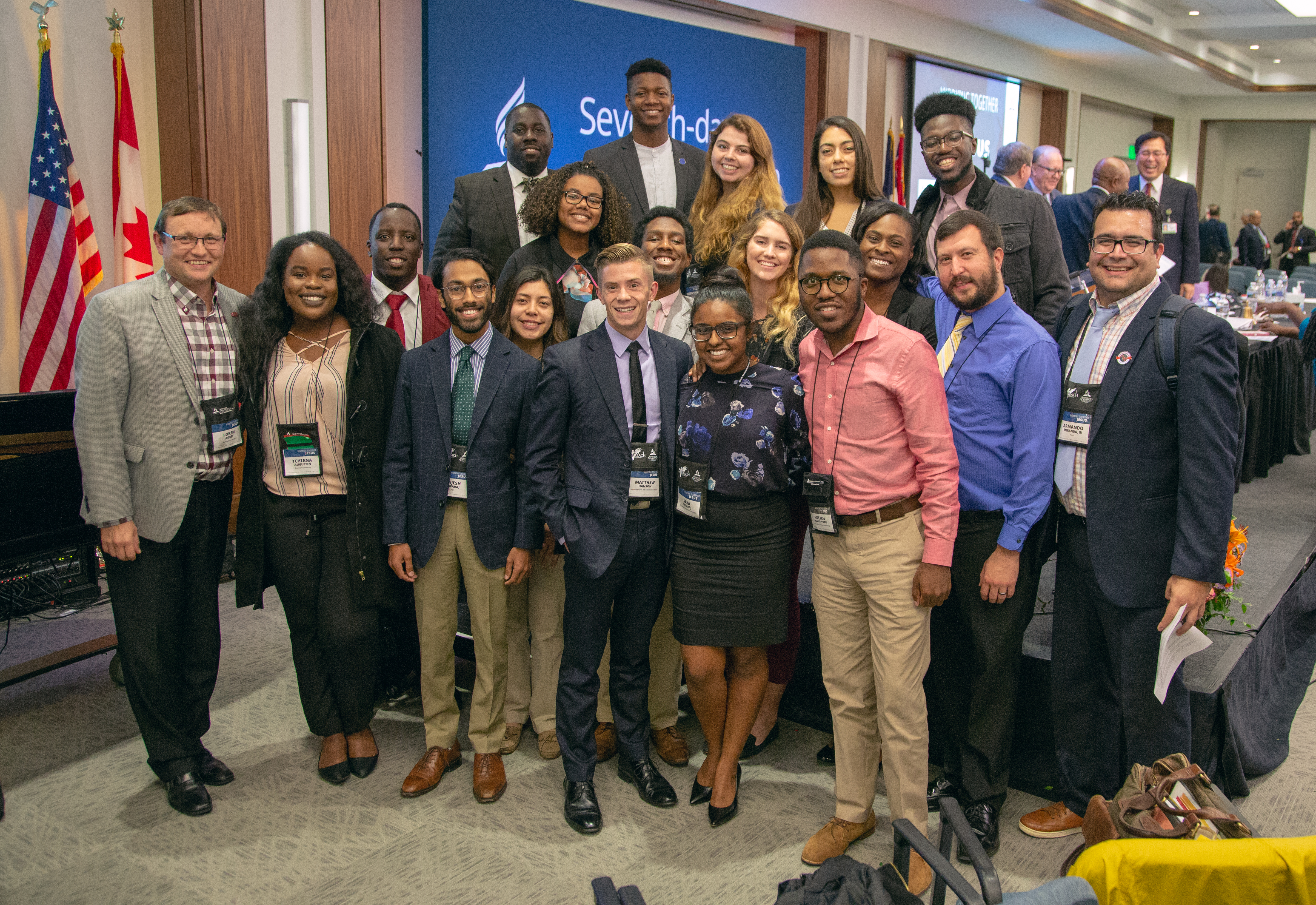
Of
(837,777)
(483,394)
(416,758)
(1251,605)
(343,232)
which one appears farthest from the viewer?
(343,232)

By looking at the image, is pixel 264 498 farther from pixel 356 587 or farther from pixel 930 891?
pixel 930 891

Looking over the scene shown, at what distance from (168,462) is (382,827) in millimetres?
1233

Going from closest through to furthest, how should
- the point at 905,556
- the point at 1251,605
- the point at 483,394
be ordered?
the point at 905,556, the point at 483,394, the point at 1251,605

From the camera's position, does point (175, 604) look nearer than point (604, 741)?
Yes

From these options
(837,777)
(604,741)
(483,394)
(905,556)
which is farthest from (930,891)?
(483,394)

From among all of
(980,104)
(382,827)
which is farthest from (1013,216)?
(980,104)

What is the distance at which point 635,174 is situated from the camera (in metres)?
3.73

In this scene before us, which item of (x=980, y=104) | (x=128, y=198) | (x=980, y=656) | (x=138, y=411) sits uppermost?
(x=980, y=104)

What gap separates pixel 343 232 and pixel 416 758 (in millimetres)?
3259

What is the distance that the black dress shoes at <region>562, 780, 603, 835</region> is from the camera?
104 inches

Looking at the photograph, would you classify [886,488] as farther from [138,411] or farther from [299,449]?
[138,411]

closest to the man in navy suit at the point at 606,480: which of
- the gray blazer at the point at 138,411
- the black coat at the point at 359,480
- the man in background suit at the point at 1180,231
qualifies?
the black coat at the point at 359,480

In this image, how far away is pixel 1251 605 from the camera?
11.8ft

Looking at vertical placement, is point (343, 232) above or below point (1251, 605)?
above
